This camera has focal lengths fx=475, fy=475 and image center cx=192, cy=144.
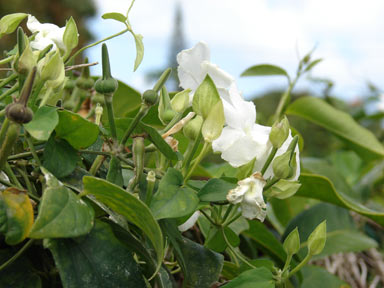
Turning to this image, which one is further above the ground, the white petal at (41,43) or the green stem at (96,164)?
the white petal at (41,43)

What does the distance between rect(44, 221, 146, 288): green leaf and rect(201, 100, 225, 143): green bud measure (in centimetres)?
8

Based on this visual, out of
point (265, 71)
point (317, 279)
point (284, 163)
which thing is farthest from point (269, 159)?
point (265, 71)

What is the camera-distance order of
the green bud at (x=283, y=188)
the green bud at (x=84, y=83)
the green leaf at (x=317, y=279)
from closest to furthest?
the green bud at (x=283, y=188), the green bud at (x=84, y=83), the green leaf at (x=317, y=279)

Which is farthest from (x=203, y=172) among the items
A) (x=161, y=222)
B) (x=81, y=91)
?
(x=161, y=222)

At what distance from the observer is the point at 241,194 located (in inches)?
10.0

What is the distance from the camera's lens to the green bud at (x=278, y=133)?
28 centimetres

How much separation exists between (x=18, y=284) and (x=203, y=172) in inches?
12.1

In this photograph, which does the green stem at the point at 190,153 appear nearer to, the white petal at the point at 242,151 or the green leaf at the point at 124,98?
the white petal at the point at 242,151

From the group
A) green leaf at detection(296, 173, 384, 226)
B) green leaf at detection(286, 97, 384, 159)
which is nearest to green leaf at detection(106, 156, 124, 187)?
green leaf at detection(296, 173, 384, 226)

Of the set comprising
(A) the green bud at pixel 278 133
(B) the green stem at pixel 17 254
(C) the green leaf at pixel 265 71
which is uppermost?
(A) the green bud at pixel 278 133

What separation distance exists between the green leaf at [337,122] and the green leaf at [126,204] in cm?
53

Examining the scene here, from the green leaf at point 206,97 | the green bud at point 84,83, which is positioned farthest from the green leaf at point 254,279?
the green bud at point 84,83

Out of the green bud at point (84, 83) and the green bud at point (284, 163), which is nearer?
the green bud at point (284, 163)

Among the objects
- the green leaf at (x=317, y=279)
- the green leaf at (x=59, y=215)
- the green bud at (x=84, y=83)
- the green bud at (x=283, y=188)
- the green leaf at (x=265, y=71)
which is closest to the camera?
the green leaf at (x=59, y=215)
